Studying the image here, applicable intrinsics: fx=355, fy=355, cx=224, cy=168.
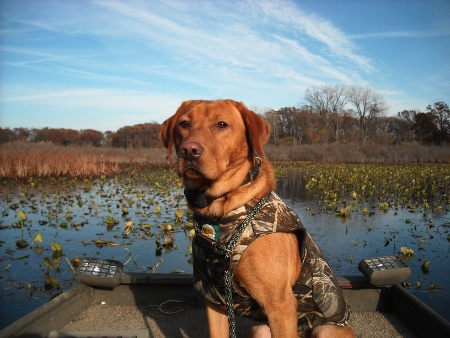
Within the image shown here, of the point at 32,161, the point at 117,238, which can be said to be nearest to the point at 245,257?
the point at 117,238

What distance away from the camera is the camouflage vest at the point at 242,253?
254 cm

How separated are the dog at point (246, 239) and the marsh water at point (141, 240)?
10.6 feet

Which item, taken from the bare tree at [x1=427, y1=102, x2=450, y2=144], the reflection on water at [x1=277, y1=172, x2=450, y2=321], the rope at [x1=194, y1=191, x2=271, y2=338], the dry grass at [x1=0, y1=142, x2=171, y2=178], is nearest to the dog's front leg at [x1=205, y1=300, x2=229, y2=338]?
the rope at [x1=194, y1=191, x2=271, y2=338]

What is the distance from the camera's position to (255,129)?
2775 millimetres

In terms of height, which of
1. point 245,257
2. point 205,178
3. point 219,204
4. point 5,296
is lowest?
point 5,296

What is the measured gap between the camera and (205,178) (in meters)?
2.72

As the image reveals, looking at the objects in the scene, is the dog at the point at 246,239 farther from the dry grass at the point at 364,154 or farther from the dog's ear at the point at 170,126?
the dry grass at the point at 364,154

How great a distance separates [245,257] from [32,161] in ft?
66.4

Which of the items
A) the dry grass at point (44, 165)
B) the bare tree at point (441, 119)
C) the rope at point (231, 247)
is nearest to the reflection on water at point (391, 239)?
the rope at point (231, 247)

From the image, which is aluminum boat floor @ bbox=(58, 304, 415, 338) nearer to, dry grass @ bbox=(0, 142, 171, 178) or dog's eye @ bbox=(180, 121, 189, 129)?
dog's eye @ bbox=(180, 121, 189, 129)

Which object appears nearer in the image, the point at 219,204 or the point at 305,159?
the point at 219,204

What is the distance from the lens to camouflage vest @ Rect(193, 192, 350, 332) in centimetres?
254

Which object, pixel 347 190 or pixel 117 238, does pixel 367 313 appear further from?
pixel 347 190

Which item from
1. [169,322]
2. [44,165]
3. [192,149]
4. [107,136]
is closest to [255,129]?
[192,149]
